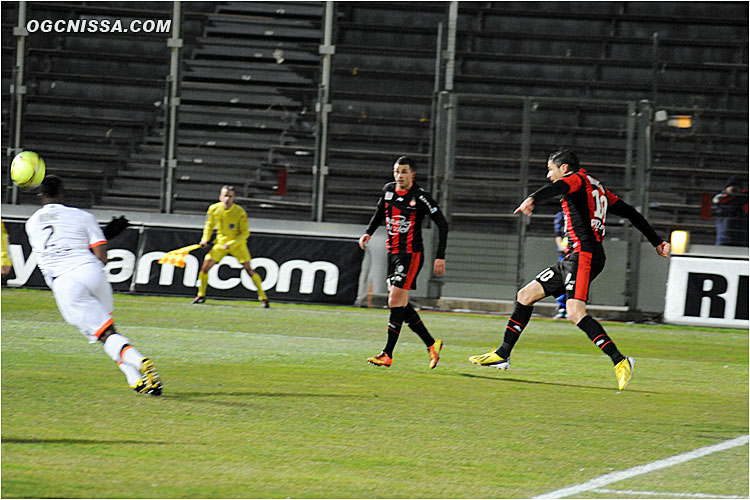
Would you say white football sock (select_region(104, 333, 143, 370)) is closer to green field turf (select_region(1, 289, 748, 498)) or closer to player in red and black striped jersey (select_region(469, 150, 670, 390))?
green field turf (select_region(1, 289, 748, 498))

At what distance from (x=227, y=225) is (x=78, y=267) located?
30.3 ft

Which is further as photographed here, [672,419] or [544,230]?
[544,230]

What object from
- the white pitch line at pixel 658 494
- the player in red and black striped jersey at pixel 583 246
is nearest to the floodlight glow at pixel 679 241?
the player in red and black striped jersey at pixel 583 246

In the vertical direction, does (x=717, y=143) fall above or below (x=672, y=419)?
above

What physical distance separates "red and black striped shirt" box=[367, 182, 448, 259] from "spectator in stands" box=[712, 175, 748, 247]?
947 centimetres

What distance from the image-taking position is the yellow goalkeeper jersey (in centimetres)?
1695

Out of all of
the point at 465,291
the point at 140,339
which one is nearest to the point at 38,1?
the point at 465,291

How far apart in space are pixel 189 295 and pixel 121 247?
4.96 ft

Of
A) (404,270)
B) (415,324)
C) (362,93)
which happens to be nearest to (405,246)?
(404,270)

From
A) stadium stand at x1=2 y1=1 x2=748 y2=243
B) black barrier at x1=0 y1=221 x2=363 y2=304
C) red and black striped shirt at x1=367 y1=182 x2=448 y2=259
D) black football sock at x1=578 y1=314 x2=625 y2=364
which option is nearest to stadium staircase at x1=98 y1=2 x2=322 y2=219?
stadium stand at x1=2 y1=1 x2=748 y2=243

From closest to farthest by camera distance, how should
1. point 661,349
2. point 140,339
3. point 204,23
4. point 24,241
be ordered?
point 140,339
point 661,349
point 24,241
point 204,23

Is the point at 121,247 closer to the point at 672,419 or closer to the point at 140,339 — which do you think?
the point at 140,339

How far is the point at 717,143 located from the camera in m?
22.0

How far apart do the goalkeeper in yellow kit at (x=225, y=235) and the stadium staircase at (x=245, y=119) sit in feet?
10.2
